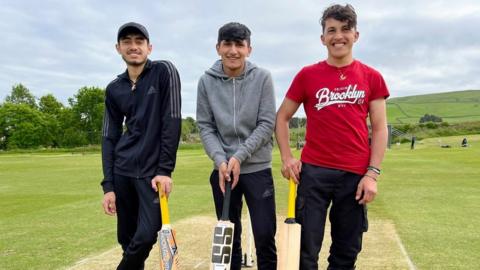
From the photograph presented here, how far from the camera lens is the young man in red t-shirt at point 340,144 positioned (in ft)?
11.1

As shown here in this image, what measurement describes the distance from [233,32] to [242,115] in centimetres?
67

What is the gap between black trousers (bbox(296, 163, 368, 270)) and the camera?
3414 millimetres

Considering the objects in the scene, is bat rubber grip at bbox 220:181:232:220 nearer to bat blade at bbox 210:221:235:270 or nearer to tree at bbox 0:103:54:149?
bat blade at bbox 210:221:235:270

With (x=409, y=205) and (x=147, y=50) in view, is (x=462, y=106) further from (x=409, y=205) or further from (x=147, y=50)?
(x=147, y=50)

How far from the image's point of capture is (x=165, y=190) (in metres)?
3.63

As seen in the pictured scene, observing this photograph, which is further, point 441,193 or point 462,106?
point 462,106

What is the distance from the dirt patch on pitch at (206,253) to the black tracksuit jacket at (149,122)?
172 cm

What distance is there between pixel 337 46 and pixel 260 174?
3.90 feet

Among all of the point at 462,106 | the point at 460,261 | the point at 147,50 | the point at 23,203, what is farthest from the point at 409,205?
the point at 462,106

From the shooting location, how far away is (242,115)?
369 cm

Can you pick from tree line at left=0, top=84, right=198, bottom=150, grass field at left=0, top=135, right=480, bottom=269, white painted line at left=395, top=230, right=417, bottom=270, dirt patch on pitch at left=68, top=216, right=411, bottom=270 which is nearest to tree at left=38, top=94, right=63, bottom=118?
tree line at left=0, top=84, right=198, bottom=150

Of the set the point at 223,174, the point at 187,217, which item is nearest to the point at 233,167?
the point at 223,174

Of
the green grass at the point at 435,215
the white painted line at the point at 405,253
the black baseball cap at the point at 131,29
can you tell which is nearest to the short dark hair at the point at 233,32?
the black baseball cap at the point at 131,29

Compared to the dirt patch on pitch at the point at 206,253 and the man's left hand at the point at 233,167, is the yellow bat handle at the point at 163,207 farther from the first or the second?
the dirt patch on pitch at the point at 206,253
